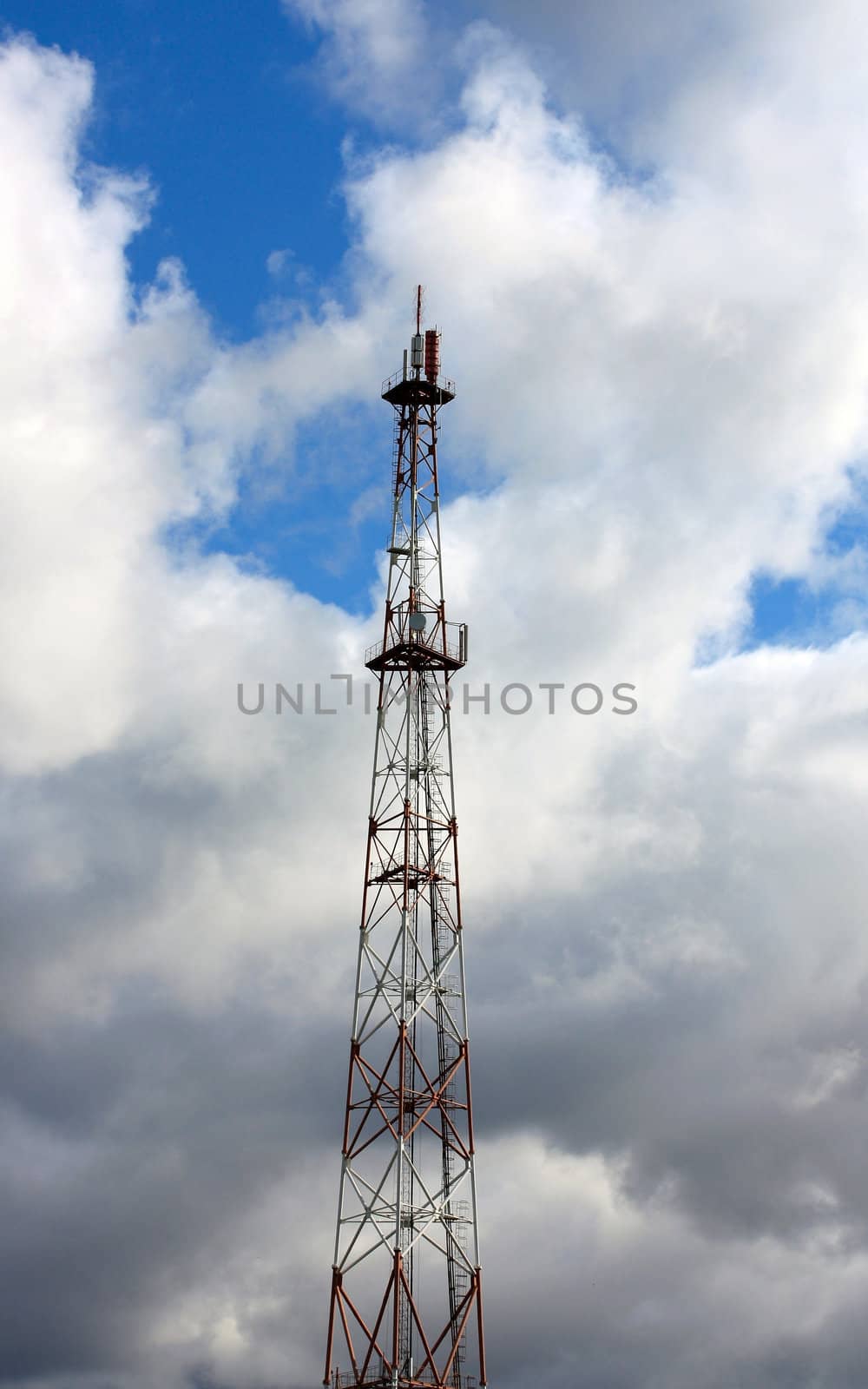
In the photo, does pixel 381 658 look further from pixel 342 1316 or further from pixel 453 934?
pixel 342 1316

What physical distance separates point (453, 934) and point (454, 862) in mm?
4503

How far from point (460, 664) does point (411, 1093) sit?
88.9 ft

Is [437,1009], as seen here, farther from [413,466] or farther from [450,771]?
[413,466]

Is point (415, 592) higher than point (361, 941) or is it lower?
higher

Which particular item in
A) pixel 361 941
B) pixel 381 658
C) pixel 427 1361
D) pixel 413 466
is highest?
pixel 413 466

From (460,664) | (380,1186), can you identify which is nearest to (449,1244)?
(380,1186)

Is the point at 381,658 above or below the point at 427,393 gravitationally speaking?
below

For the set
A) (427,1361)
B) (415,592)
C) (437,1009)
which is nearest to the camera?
(427,1361)

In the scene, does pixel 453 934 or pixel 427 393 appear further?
pixel 427 393

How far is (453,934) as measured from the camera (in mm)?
108562

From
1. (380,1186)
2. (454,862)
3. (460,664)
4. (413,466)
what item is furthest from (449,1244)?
(413,466)

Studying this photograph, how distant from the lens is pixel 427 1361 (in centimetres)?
9831

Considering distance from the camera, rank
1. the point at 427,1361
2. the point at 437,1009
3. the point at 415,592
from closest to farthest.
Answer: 1. the point at 427,1361
2. the point at 437,1009
3. the point at 415,592

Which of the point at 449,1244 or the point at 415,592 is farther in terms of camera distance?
the point at 415,592
